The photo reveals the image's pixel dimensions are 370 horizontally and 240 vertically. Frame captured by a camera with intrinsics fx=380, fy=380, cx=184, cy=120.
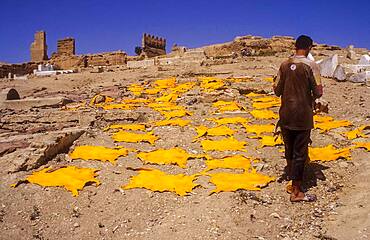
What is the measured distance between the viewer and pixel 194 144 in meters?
5.85

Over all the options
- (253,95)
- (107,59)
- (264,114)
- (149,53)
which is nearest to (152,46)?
Answer: (149,53)

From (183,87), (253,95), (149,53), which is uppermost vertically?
(149,53)

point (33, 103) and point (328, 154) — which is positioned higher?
point (33, 103)

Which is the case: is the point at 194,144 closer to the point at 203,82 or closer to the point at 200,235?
the point at 200,235

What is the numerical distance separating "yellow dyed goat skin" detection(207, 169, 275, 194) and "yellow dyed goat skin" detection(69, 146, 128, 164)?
147 centimetres

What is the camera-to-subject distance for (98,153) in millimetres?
5242

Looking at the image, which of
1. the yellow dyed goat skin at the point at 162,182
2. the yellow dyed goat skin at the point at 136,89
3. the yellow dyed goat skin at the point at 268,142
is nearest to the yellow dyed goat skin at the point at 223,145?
the yellow dyed goat skin at the point at 268,142

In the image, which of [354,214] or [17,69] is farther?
[17,69]

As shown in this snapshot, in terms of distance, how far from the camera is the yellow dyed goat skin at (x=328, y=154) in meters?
4.73

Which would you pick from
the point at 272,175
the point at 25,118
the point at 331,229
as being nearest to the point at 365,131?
the point at 272,175

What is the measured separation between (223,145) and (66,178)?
2.35 meters

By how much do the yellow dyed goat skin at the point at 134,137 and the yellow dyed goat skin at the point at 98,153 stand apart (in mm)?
523

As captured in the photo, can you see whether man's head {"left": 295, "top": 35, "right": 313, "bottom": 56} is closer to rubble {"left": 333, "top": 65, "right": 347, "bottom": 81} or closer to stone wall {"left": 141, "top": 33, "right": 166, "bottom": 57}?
rubble {"left": 333, "top": 65, "right": 347, "bottom": 81}

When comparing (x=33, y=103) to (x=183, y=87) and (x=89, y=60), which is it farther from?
(x=89, y=60)
